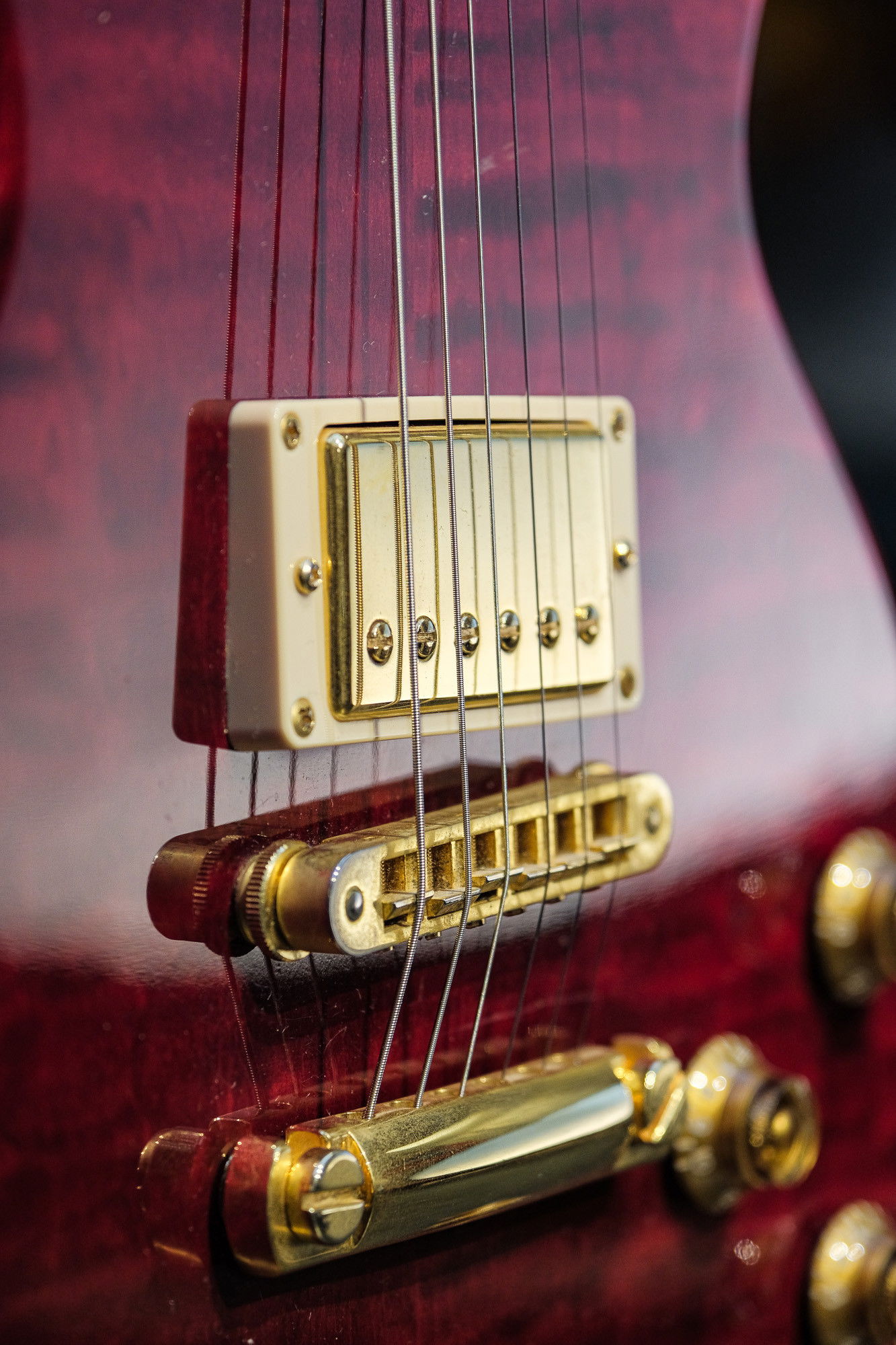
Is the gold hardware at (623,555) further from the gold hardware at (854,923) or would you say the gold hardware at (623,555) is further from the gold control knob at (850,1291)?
the gold control knob at (850,1291)

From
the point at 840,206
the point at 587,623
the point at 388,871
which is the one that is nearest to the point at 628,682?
the point at 587,623

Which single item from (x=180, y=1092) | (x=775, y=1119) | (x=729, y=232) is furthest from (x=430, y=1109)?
(x=729, y=232)

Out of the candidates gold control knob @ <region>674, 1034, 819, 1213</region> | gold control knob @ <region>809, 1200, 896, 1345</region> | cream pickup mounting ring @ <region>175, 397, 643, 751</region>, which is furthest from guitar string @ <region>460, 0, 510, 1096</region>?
gold control knob @ <region>809, 1200, 896, 1345</region>

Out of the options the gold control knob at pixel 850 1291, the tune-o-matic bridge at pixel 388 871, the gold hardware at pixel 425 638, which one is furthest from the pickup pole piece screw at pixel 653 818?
the gold control knob at pixel 850 1291

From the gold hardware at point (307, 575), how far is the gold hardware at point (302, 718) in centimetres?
3

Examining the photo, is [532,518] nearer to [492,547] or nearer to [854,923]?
[492,547]

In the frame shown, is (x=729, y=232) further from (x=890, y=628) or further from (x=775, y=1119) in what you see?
(x=775, y=1119)

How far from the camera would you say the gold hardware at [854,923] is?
23.2 inches

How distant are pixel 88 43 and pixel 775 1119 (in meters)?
0.41

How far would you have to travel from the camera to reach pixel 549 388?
0.47m

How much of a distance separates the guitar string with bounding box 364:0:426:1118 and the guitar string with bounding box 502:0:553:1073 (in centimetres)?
5

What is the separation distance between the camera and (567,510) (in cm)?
45

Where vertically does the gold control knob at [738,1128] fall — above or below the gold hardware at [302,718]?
below

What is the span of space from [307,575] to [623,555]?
152 mm
